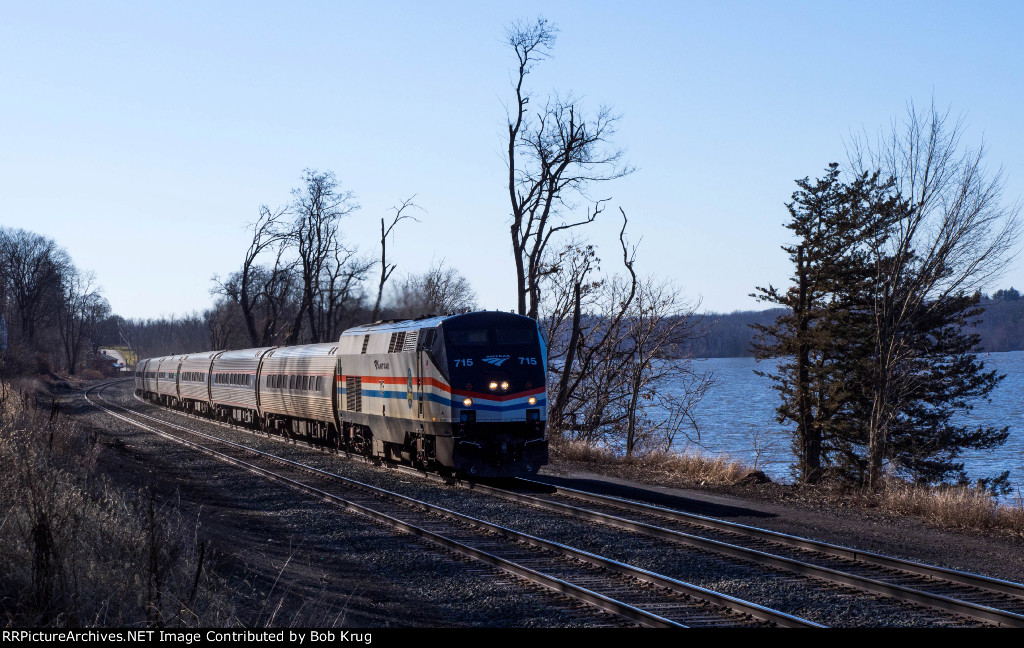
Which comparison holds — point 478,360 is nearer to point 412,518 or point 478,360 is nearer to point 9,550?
point 412,518

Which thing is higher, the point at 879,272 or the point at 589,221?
the point at 589,221

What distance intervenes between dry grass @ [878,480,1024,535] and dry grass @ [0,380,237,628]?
398 inches

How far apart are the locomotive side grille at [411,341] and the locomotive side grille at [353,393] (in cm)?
362

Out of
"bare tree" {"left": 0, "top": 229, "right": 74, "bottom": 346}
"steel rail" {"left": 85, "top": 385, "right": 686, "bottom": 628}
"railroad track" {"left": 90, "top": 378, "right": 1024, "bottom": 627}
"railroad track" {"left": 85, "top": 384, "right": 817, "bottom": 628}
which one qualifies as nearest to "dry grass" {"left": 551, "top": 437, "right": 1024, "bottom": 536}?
"railroad track" {"left": 90, "top": 378, "right": 1024, "bottom": 627}

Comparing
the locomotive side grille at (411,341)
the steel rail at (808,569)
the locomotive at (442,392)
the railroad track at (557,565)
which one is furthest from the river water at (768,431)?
the railroad track at (557,565)

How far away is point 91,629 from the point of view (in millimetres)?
6086

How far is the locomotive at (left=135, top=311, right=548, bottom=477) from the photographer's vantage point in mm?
17656

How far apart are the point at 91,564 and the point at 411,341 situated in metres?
11.4

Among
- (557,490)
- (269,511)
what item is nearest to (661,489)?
(557,490)

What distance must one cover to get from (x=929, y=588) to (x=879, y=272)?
10180mm

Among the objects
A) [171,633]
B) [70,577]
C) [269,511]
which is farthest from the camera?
[269,511]

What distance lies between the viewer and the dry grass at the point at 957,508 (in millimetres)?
12555

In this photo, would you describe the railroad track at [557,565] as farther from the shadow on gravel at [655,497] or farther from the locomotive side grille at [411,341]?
the shadow on gravel at [655,497]

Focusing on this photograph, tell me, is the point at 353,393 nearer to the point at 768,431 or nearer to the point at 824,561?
the point at 824,561
